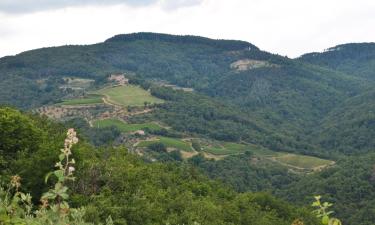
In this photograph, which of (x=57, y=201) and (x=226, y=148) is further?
(x=226, y=148)

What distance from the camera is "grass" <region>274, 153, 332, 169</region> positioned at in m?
178

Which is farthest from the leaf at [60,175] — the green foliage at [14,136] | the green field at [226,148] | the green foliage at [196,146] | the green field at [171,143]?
the green field at [226,148]

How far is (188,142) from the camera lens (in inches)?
7032

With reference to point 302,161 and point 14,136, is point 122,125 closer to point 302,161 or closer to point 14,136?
point 302,161

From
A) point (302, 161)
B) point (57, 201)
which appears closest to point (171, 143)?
point (302, 161)

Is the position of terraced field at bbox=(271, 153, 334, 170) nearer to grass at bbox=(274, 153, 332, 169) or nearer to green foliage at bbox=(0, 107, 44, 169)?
grass at bbox=(274, 153, 332, 169)

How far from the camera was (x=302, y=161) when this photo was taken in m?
182

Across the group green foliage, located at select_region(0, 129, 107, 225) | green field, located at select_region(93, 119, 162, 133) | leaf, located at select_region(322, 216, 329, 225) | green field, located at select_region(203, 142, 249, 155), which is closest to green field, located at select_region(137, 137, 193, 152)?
green field, located at select_region(203, 142, 249, 155)

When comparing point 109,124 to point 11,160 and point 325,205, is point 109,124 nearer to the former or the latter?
point 11,160

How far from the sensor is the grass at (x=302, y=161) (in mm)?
177875

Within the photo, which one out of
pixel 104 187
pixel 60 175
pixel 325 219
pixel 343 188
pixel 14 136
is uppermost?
pixel 60 175

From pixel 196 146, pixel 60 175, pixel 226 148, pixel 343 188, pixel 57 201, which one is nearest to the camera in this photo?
pixel 60 175

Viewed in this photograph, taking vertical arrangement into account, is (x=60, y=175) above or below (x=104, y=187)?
above

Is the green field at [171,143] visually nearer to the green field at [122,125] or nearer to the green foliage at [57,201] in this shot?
the green field at [122,125]
